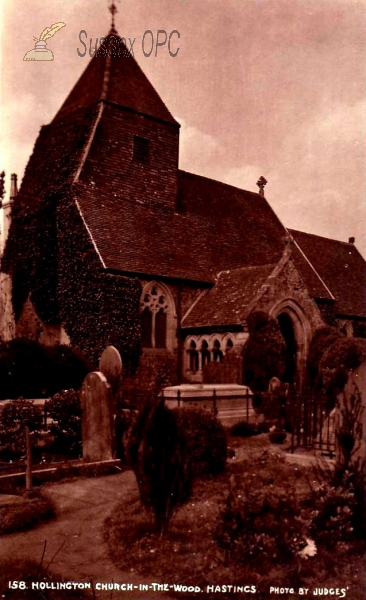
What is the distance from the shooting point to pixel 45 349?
52.0 ft

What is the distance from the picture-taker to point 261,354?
18.1 m

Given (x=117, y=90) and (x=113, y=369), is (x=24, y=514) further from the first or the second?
(x=117, y=90)

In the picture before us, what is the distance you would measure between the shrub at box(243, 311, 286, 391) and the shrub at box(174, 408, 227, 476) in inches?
334

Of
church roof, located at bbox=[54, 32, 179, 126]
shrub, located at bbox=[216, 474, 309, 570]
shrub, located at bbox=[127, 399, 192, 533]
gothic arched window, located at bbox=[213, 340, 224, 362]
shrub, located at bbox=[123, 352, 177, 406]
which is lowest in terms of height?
shrub, located at bbox=[216, 474, 309, 570]

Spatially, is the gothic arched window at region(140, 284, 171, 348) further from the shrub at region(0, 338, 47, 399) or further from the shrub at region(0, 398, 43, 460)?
the shrub at region(0, 398, 43, 460)

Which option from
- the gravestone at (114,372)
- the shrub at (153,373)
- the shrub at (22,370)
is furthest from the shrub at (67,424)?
the shrub at (153,373)

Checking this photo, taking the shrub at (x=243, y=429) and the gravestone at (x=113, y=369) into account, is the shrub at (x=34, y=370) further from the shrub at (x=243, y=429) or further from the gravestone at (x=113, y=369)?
the shrub at (x=243, y=429)

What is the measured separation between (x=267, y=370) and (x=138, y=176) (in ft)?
29.4

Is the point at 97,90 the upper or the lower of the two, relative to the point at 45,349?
upper

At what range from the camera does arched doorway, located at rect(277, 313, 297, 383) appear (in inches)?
853

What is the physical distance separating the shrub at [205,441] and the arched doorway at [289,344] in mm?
12394

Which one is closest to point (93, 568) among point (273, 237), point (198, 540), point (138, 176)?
point (198, 540)

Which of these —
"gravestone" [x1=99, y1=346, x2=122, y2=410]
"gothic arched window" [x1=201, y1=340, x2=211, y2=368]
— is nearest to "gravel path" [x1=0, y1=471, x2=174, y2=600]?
"gravestone" [x1=99, y1=346, x2=122, y2=410]

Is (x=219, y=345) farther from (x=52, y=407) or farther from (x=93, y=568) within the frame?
(x=93, y=568)
